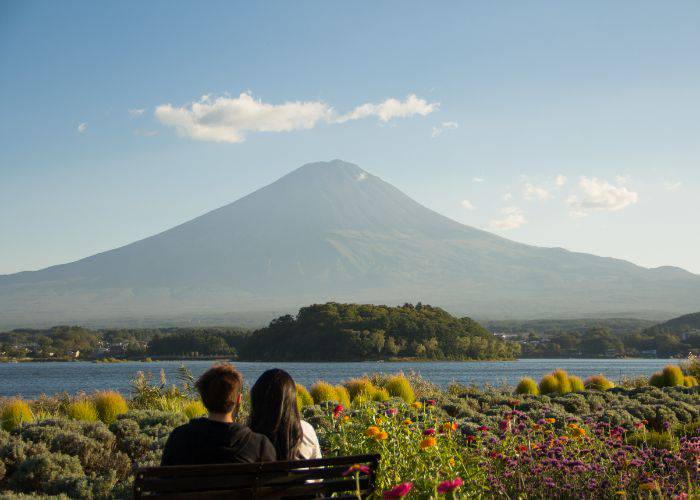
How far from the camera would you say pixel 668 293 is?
500ft

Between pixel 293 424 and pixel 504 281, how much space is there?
150629 millimetres

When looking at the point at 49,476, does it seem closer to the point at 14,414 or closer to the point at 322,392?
the point at 14,414

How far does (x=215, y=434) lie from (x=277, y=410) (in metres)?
0.51

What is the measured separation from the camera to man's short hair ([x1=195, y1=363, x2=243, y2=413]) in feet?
14.1

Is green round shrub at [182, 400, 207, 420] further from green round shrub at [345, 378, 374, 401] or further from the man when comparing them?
the man

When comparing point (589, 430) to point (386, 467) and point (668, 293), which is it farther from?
point (668, 293)

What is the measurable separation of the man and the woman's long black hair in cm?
34

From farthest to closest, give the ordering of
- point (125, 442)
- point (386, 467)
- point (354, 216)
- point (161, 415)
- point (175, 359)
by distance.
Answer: point (354, 216), point (175, 359), point (161, 415), point (125, 442), point (386, 467)

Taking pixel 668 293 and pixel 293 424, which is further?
pixel 668 293

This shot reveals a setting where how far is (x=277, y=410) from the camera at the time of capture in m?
4.72

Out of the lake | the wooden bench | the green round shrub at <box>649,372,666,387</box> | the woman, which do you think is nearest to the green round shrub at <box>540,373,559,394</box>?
the lake

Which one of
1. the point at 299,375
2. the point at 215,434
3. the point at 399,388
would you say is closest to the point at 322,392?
the point at 399,388

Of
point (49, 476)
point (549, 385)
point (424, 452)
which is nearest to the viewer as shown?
point (424, 452)

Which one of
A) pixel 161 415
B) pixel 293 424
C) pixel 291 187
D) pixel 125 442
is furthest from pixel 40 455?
pixel 291 187
